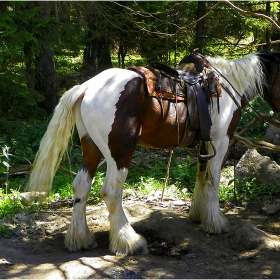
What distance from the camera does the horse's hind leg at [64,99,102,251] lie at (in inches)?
197

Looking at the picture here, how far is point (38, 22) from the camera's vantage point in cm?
902

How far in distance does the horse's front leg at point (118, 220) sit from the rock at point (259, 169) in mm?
3011

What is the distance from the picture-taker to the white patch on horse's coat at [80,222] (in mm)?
5000

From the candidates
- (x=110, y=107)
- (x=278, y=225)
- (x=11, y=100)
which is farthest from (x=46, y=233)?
(x=11, y=100)

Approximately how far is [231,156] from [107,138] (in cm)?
483

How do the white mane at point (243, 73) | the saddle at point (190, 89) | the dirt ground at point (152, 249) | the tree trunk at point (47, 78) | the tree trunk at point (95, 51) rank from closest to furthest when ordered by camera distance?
1. the dirt ground at point (152, 249)
2. the saddle at point (190, 89)
3. the white mane at point (243, 73)
4. the tree trunk at point (47, 78)
5. the tree trunk at point (95, 51)

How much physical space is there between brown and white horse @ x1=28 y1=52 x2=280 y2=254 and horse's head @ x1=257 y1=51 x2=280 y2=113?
206mm

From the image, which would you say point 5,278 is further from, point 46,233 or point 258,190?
point 258,190

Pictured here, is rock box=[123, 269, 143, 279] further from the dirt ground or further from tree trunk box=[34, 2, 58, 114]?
tree trunk box=[34, 2, 58, 114]

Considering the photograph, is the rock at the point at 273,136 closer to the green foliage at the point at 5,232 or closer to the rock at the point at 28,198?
the rock at the point at 28,198

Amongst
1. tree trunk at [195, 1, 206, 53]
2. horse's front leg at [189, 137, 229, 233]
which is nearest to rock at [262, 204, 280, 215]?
horse's front leg at [189, 137, 229, 233]

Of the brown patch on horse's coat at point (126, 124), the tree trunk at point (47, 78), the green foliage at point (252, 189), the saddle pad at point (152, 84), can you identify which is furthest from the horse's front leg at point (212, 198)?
the tree trunk at point (47, 78)

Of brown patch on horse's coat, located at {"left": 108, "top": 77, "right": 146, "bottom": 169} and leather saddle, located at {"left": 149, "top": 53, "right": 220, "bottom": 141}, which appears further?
leather saddle, located at {"left": 149, "top": 53, "right": 220, "bottom": 141}

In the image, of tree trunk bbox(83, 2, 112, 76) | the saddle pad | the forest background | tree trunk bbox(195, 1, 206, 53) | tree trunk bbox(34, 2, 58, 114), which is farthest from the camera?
tree trunk bbox(83, 2, 112, 76)
